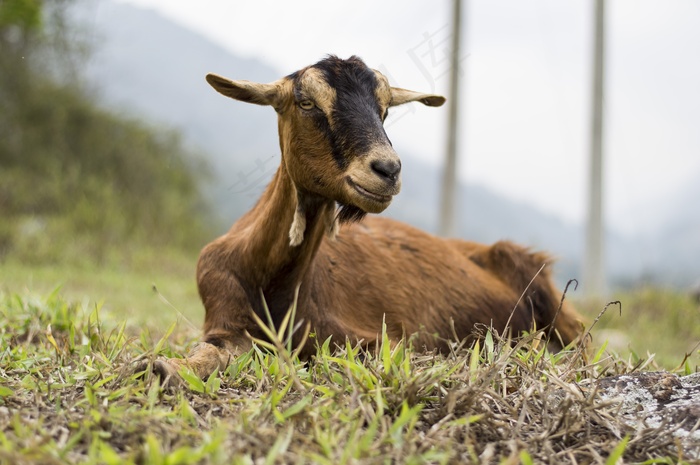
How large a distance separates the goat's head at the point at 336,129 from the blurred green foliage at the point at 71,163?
9.96 m

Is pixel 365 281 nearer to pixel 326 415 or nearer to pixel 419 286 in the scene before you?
Result: pixel 419 286

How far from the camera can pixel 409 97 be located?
456 cm

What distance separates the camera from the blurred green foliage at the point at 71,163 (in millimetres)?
14961

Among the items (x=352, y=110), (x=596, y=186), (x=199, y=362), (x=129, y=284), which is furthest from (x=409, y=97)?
(x=596, y=186)

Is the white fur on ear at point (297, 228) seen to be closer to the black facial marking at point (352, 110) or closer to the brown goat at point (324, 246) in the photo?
the brown goat at point (324, 246)

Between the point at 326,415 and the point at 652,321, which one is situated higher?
the point at 326,415

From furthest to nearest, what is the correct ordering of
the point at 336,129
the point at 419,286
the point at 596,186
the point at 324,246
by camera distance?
1. the point at 596,186
2. the point at 419,286
3. the point at 324,246
4. the point at 336,129

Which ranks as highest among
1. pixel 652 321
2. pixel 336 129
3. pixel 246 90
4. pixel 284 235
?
pixel 246 90

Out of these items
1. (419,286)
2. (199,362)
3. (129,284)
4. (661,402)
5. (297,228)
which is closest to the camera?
(661,402)

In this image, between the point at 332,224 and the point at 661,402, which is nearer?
the point at 661,402

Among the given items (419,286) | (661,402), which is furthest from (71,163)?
(661,402)

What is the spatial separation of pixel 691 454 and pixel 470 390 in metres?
0.77

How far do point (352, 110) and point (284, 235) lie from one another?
0.74 m

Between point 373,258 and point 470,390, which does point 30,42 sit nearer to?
point 373,258
